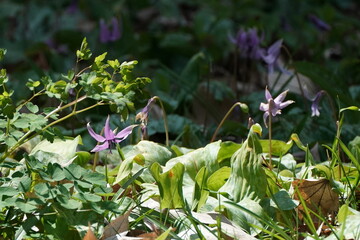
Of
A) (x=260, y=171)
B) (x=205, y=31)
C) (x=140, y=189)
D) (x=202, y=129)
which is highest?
(x=260, y=171)

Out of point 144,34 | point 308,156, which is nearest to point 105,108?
point 308,156

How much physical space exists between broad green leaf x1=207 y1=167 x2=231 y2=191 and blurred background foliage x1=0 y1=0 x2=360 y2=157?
1.06ft

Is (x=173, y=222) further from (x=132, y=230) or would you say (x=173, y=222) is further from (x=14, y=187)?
(x=14, y=187)

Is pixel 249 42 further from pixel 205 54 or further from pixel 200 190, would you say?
pixel 200 190

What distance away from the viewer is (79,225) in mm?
1916

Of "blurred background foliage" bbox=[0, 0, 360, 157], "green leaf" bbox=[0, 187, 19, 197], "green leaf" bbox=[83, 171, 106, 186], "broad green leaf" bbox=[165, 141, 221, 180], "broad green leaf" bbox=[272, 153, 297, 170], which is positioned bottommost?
"blurred background foliage" bbox=[0, 0, 360, 157]

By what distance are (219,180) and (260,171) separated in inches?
8.8

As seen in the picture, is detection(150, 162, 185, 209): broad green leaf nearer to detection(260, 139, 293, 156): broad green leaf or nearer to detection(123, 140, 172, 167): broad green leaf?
detection(123, 140, 172, 167): broad green leaf

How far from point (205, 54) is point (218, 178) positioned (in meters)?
2.73

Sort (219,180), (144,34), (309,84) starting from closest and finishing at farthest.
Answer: (219,180)
(309,84)
(144,34)

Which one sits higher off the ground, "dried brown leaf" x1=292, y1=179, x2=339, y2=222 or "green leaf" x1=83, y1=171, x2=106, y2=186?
"green leaf" x1=83, y1=171, x2=106, y2=186

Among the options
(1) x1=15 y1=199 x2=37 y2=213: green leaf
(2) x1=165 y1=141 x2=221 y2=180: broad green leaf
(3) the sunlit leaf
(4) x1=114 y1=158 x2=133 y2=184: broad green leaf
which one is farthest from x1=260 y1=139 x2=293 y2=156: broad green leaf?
(1) x1=15 y1=199 x2=37 y2=213: green leaf

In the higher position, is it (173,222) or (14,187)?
(14,187)

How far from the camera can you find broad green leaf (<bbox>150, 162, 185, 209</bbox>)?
2.01 m
